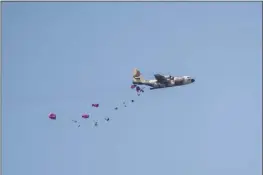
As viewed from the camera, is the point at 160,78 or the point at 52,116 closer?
the point at 160,78

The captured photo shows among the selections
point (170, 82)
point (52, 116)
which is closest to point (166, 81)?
point (170, 82)

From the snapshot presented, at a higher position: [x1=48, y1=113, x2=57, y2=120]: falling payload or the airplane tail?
the airplane tail

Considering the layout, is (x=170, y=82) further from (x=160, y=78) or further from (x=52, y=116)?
(x=52, y=116)

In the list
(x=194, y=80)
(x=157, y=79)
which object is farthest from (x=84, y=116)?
(x=194, y=80)

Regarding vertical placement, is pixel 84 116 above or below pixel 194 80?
below

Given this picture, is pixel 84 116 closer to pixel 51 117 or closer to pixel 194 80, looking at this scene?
pixel 51 117

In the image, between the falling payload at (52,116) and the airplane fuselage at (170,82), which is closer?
the falling payload at (52,116)

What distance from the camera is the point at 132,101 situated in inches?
2670

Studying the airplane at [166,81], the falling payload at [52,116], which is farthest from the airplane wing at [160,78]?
the falling payload at [52,116]

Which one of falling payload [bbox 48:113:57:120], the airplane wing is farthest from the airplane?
falling payload [bbox 48:113:57:120]

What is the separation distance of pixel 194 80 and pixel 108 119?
17611mm

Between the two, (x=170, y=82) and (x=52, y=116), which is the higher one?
(x=170, y=82)

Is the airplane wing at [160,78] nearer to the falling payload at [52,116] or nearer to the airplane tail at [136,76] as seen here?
the airplane tail at [136,76]

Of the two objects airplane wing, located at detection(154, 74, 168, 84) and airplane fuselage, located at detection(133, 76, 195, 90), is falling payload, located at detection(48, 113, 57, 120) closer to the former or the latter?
airplane fuselage, located at detection(133, 76, 195, 90)
